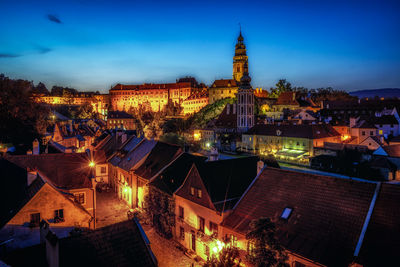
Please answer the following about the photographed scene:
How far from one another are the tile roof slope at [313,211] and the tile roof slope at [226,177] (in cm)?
221

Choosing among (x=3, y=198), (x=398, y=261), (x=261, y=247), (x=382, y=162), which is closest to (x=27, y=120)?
(x=3, y=198)

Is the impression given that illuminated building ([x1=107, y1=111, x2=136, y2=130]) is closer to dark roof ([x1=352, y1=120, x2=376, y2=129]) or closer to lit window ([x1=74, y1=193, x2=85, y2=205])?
dark roof ([x1=352, y1=120, x2=376, y2=129])

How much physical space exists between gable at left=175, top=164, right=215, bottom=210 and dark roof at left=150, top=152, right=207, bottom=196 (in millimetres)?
1564

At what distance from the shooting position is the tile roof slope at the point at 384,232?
1085 cm

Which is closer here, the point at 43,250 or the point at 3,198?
the point at 43,250

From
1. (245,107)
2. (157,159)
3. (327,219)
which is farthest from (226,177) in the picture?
(245,107)

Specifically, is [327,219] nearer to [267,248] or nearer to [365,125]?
[267,248]

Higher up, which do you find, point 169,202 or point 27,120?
point 27,120

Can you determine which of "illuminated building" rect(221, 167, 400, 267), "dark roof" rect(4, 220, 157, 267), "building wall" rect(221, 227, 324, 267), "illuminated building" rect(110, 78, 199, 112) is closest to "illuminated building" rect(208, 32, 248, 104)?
"illuminated building" rect(110, 78, 199, 112)

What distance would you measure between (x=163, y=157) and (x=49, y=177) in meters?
11.3

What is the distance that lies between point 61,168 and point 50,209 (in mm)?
7701

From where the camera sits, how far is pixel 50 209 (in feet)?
54.2

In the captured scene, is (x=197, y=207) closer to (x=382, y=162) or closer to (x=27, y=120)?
(x=382, y=162)

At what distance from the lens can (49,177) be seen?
73.6 feet
